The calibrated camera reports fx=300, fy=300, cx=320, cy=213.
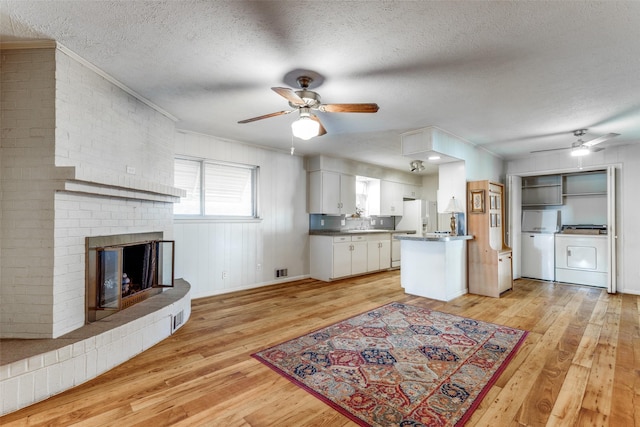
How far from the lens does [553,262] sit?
18.9 ft

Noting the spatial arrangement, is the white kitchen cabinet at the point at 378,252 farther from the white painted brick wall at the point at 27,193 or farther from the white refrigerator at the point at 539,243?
the white painted brick wall at the point at 27,193

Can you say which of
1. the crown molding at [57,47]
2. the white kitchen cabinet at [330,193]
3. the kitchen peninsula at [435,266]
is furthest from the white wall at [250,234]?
the kitchen peninsula at [435,266]

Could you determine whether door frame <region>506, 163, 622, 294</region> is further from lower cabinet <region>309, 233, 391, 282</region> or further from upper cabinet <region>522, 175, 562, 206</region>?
lower cabinet <region>309, 233, 391, 282</region>

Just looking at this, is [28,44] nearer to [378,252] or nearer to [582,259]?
[378,252]

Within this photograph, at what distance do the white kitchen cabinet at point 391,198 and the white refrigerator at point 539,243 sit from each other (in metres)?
2.65

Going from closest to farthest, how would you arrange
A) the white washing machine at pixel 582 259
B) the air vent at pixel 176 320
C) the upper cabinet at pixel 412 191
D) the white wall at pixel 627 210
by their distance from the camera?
the air vent at pixel 176 320
the white wall at pixel 627 210
the white washing machine at pixel 582 259
the upper cabinet at pixel 412 191

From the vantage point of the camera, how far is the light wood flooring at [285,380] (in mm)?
1818

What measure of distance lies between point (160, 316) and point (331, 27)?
288 centimetres

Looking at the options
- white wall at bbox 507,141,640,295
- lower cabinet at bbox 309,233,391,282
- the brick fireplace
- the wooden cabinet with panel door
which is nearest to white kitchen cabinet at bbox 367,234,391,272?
lower cabinet at bbox 309,233,391,282

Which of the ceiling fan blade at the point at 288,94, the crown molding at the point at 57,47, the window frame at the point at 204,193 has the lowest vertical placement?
the window frame at the point at 204,193

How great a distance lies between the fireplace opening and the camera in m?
2.55

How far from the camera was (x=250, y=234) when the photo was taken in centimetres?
511

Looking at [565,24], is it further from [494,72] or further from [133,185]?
[133,185]

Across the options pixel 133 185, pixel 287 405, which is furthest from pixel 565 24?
pixel 133 185
